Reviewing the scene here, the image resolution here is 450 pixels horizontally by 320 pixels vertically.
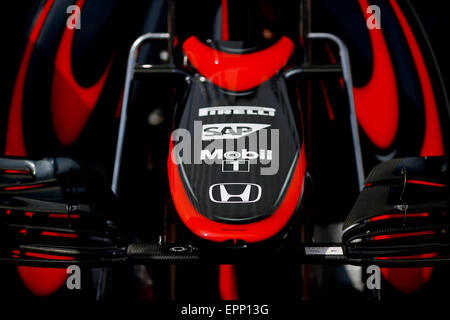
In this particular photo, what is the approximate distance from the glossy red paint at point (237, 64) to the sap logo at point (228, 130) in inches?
4.6

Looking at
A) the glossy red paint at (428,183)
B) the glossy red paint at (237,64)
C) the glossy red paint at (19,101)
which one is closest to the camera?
the glossy red paint at (428,183)

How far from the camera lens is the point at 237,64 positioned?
1.14m

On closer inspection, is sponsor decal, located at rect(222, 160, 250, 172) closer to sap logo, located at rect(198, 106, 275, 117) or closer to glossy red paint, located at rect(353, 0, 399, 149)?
sap logo, located at rect(198, 106, 275, 117)

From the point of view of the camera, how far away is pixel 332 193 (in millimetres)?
1612

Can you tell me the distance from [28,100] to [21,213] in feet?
2.45

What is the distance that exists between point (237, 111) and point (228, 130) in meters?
0.07

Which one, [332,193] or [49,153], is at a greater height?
[49,153]

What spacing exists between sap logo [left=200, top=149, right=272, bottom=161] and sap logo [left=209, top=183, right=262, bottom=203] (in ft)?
0.22

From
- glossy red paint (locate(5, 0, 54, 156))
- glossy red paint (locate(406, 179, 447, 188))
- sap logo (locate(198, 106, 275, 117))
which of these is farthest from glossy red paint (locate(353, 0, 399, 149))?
glossy red paint (locate(5, 0, 54, 156))

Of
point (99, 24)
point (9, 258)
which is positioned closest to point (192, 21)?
point (99, 24)

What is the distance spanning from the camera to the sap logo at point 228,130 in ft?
3.37

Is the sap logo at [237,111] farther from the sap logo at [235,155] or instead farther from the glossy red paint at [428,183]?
the glossy red paint at [428,183]

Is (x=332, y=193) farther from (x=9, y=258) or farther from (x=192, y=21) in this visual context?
(x=9, y=258)

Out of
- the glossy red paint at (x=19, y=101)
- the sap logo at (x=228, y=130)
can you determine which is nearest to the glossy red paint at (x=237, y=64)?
the sap logo at (x=228, y=130)
